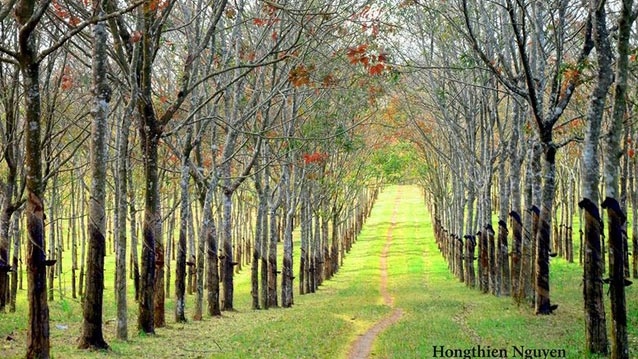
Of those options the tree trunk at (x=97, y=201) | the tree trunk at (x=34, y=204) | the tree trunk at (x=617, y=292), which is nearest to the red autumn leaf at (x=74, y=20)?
the tree trunk at (x=97, y=201)

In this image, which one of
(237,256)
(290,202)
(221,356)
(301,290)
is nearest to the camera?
(221,356)

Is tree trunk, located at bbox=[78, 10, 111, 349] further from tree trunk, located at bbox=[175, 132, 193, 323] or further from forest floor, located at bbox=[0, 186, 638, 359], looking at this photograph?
tree trunk, located at bbox=[175, 132, 193, 323]

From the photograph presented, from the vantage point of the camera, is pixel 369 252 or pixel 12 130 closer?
pixel 12 130

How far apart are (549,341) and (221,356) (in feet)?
20.2

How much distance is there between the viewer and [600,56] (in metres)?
11.2

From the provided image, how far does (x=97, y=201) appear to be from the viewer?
12.1 metres

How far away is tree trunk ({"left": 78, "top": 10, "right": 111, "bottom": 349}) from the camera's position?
471 inches

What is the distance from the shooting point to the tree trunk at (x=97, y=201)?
12.0 m

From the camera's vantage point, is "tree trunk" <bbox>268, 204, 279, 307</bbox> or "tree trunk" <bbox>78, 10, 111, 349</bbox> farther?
"tree trunk" <bbox>268, 204, 279, 307</bbox>

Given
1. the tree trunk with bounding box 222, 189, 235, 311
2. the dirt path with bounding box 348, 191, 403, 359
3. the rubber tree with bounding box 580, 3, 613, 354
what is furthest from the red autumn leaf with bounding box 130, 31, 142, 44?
the tree trunk with bounding box 222, 189, 235, 311

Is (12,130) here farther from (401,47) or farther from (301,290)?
(301,290)

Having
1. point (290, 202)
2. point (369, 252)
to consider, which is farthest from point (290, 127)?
point (369, 252)

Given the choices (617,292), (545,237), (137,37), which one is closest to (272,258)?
(545,237)

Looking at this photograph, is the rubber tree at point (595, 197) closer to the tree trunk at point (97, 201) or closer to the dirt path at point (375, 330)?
the dirt path at point (375, 330)
